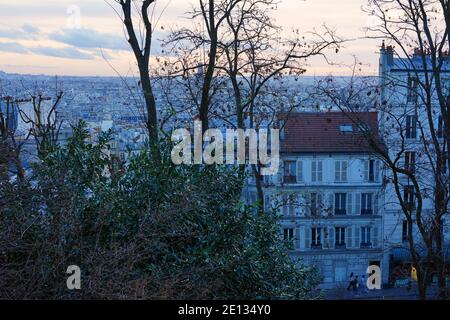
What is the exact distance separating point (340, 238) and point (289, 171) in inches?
87.9

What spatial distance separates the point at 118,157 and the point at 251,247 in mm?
1712

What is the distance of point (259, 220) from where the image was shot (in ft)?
19.9

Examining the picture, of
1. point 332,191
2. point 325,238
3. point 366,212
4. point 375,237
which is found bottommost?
point 375,237

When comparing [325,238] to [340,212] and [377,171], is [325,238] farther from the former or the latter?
[377,171]

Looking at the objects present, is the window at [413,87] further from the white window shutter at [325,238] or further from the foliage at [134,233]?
the white window shutter at [325,238]

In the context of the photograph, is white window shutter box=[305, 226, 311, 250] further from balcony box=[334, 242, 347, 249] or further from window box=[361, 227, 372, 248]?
window box=[361, 227, 372, 248]

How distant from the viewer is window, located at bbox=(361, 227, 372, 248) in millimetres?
15617

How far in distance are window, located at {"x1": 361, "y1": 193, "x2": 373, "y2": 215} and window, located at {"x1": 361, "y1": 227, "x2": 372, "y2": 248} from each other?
1.43ft

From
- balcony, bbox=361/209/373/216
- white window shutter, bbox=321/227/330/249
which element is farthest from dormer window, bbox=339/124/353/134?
white window shutter, bbox=321/227/330/249

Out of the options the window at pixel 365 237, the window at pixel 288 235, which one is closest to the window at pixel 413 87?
the window at pixel 288 235

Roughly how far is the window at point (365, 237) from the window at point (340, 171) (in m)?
1.45

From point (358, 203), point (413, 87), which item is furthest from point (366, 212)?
point (413, 87)

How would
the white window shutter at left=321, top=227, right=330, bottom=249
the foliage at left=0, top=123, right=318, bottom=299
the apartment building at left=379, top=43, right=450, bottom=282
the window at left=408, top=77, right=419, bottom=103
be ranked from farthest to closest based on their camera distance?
the white window shutter at left=321, top=227, right=330, bottom=249 → the apartment building at left=379, top=43, right=450, bottom=282 → the window at left=408, top=77, right=419, bottom=103 → the foliage at left=0, top=123, right=318, bottom=299

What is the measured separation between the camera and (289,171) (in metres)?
15.4
